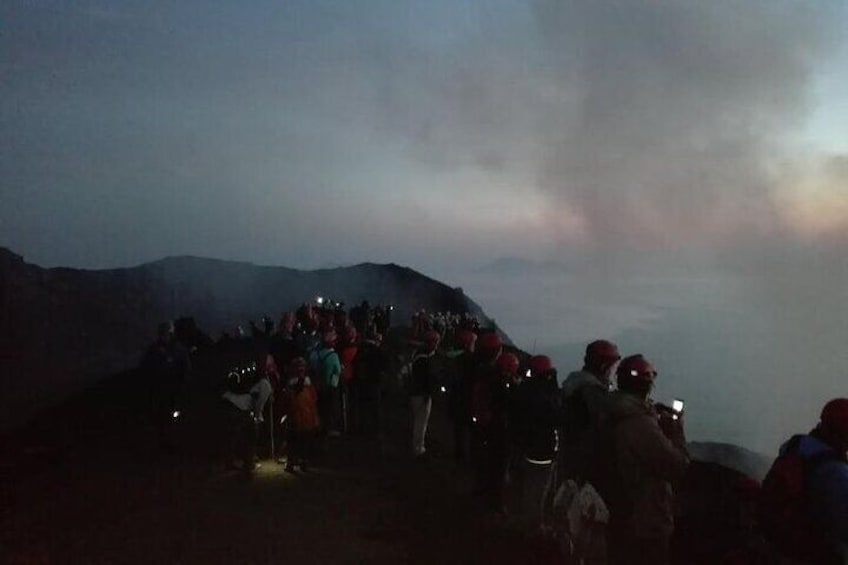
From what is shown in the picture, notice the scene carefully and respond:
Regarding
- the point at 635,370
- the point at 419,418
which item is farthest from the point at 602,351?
the point at 419,418

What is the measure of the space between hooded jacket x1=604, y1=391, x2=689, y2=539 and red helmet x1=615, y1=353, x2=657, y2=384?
136 millimetres

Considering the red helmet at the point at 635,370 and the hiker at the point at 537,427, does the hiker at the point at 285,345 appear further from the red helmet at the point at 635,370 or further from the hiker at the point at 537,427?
the red helmet at the point at 635,370

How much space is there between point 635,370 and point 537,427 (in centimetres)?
266

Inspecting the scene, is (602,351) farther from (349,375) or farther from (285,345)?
(285,345)

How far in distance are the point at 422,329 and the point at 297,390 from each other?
7982mm

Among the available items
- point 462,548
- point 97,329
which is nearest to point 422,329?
point 462,548

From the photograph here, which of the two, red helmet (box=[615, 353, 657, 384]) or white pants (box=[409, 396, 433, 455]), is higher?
red helmet (box=[615, 353, 657, 384])

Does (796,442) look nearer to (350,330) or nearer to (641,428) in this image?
(641,428)

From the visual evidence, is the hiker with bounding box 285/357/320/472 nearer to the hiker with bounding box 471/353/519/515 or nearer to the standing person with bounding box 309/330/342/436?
the standing person with bounding box 309/330/342/436

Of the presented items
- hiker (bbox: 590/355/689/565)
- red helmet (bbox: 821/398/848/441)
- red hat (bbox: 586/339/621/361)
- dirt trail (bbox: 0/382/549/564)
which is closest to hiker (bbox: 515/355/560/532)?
dirt trail (bbox: 0/382/549/564)

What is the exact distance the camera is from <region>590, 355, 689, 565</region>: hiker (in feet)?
18.3

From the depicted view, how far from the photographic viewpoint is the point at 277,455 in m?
13.0

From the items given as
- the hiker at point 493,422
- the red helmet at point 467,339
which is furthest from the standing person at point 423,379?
the hiker at point 493,422

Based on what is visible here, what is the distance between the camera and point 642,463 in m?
5.61
